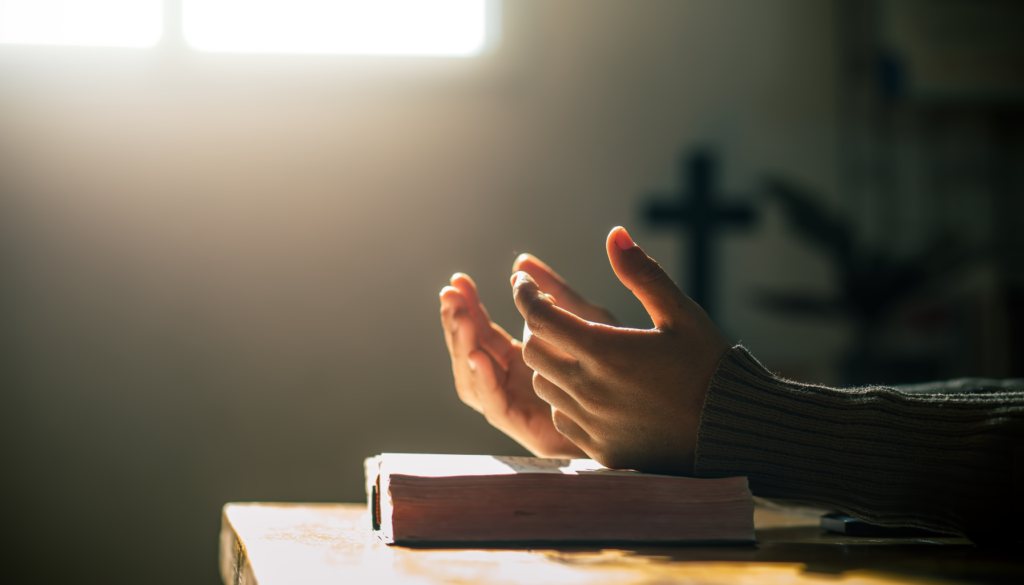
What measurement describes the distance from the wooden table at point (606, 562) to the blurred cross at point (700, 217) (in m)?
1.25

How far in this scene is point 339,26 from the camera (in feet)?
5.75

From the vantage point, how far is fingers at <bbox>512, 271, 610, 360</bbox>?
0.49 meters

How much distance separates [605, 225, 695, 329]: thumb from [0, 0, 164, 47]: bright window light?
4.97 feet

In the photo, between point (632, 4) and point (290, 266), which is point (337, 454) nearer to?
point (290, 266)

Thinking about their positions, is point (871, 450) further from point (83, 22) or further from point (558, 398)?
point (83, 22)

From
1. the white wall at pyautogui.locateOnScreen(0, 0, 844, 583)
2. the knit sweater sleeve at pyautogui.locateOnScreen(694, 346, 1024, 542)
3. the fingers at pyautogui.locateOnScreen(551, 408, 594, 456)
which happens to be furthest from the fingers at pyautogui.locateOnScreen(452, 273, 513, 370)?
the white wall at pyautogui.locateOnScreen(0, 0, 844, 583)

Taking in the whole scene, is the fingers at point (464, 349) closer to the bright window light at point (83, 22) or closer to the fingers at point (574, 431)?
the fingers at point (574, 431)

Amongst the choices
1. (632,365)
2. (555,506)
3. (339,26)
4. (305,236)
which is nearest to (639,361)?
(632,365)

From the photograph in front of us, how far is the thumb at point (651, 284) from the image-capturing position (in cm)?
50

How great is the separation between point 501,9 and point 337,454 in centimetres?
106

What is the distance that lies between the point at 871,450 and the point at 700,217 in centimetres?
131

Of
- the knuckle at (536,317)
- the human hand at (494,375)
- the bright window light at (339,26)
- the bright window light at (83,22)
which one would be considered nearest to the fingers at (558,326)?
the knuckle at (536,317)

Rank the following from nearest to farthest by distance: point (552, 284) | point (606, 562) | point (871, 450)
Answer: point (606, 562) < point (871, 450) < point (552, 284)

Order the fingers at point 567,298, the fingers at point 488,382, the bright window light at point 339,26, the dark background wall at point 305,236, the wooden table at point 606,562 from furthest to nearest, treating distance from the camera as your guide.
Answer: the bright window light at point 339,26 → the dark background wall at point 305,236 → the fingers at point 567,298 → the fingers at point 488,382 → the wooden table at point 606,562
